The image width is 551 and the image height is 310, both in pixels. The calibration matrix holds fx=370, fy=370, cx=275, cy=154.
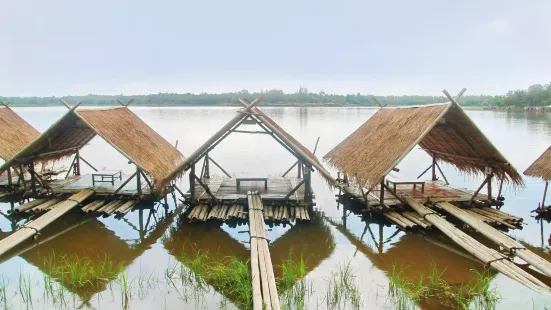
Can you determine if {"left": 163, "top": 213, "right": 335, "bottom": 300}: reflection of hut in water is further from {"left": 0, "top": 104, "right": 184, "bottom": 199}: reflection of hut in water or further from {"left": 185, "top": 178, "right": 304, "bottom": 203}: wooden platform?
{"left": 0, "top": 104, "right": 184, "bottom": 199}: reflection of hut in water

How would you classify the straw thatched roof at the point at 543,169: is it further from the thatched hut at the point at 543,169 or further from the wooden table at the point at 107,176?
the wooden table at the point at 107,176

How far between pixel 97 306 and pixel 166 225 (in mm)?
4724

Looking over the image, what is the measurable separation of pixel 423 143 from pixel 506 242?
678cm

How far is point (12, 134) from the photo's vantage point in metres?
15.1

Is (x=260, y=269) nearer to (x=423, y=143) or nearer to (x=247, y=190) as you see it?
(x=247, y=190)

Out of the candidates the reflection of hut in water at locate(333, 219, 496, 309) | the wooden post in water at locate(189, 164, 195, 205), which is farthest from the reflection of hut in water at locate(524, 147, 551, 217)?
the wooden post in water at locate(189, 164, 195, 205)

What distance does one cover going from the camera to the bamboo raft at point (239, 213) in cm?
1045

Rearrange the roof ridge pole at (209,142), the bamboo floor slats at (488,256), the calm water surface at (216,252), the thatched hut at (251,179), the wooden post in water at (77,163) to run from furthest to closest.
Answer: the wooden post in water at (77,163) < the thatched hut at (251,179) < the roof ridge pole at (209,142) < the calm water surface at (216,252) < the bamboo floor slats at (488,256)

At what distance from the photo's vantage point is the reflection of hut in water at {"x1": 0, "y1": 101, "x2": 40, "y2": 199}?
13.5 meters

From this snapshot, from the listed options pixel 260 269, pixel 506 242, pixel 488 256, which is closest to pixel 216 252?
pixel 260 269

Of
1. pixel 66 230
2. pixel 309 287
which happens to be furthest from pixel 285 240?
pixel 66 230

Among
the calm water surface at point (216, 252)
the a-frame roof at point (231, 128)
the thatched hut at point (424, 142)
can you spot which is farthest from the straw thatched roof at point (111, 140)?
the thatched hut at point (424, 142)

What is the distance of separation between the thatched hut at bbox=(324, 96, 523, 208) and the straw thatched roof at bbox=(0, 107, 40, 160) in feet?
40.3

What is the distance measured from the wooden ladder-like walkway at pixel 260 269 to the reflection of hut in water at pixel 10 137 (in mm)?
9605
